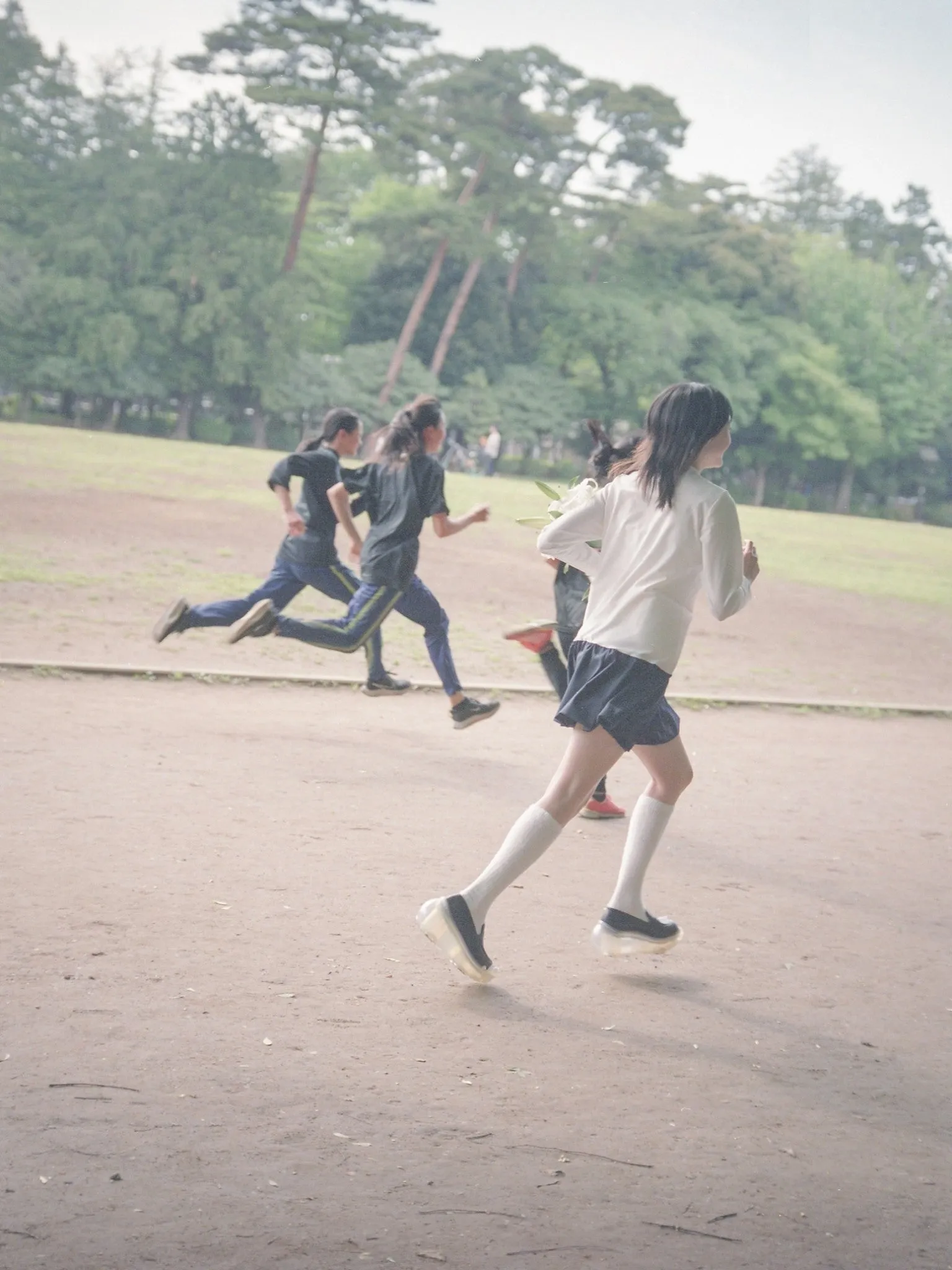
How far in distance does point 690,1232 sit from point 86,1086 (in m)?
1.32

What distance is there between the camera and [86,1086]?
331 cm

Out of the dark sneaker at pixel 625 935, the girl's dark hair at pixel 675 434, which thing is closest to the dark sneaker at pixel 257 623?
the dark sneaker at pixel 625 935

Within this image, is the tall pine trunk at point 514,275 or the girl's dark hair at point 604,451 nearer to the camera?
the girl's dark hair at point 604,451

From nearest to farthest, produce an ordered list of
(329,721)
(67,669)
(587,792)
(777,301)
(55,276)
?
1. (587,792)
2. (329,721)
3. (67,669)
4. (55,276)
5. (777,301)

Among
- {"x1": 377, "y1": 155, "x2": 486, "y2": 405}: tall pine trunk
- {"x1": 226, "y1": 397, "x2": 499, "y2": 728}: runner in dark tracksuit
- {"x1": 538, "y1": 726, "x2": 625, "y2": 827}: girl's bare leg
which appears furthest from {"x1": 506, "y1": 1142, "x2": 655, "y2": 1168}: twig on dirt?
{"x1": 377, "y1": 155, "x2": 486, "y2": 405}: tall pine trunk

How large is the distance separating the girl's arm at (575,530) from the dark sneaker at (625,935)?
3.60 feet

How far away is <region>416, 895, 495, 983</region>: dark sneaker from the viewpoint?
423cm

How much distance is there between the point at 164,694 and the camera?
338 inches

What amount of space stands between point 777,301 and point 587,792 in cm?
5604

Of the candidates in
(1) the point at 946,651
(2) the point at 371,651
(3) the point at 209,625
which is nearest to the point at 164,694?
(3) the point at 209,625

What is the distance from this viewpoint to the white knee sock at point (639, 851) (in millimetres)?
4652

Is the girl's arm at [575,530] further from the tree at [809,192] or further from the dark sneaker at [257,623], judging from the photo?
the tree at [809,192]

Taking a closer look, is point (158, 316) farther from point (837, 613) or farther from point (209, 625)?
point (209, 625)

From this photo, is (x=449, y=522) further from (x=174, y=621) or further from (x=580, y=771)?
(x=580, y=771)
